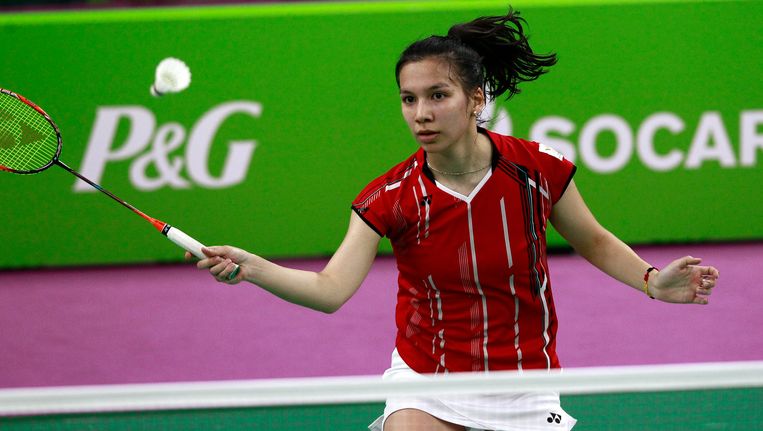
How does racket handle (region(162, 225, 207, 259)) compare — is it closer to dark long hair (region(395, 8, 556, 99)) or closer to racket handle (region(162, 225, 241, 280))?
racket handle (region(162, 225, 241, 280))

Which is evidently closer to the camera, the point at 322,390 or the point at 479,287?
the point at 322,390

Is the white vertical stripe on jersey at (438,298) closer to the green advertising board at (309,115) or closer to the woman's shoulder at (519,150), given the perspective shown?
the woman's shoulder at (519,150)

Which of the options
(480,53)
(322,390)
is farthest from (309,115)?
(322,390)

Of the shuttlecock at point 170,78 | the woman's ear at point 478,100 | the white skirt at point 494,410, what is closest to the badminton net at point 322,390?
the white skirt at point 494,410

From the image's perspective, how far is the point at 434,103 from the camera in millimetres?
3074

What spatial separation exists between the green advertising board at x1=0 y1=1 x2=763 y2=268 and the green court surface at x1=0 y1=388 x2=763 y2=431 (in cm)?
286

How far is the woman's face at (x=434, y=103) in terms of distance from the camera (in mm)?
3055

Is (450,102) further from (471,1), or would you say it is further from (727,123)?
(727,123)

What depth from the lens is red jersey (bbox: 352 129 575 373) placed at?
10.3 feet

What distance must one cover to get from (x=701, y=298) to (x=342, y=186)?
3589mm

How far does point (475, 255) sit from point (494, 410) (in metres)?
0.42

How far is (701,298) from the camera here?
3164 millimetres

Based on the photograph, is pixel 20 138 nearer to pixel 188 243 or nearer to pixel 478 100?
Answer: pixel 188 243

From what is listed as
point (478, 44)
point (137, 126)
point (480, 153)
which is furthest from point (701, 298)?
point (137, 126)
